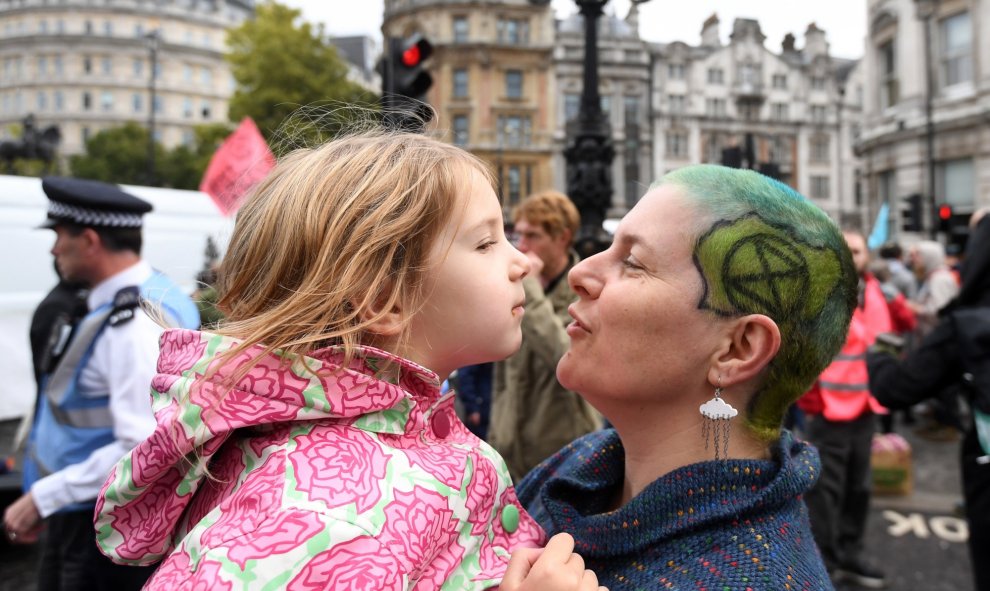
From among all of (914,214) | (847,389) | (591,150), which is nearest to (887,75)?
(914,214)

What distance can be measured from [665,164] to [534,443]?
52.2 metres

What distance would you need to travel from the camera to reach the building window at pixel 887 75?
23.0 m

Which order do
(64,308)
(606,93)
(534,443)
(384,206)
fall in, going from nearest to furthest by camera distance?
(384,206), (64,308), (534,443), (606,93)

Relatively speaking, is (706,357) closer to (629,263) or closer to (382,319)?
(629,263)

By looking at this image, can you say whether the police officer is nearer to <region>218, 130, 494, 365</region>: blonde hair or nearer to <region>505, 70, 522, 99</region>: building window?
<region>218, 130, 494, 365</region>: blonde hair

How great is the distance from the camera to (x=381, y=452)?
1115 millimetres

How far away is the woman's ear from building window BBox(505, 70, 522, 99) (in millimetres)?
50514

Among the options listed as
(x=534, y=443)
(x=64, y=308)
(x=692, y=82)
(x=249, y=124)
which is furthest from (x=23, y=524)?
(x=692, y=82)

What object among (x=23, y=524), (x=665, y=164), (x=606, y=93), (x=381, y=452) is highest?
(x=606, y=93)

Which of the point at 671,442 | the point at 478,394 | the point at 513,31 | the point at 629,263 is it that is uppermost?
the point at 513,31

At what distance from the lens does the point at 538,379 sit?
385 centimetres

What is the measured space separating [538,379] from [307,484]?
288 centimetres

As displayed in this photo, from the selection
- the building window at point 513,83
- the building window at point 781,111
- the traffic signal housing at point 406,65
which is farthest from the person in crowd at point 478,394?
the building window at point 781,111

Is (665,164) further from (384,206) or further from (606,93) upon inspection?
(384,206)
